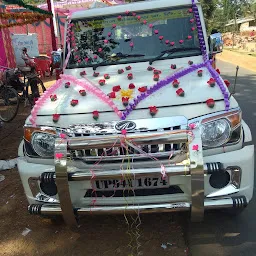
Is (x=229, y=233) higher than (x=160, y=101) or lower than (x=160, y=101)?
lower

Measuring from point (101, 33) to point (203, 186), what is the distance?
2.46m

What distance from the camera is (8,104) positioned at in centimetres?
759

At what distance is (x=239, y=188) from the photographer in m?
2.53

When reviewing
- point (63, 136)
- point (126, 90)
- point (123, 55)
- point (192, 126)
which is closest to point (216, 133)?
point (192, 126)

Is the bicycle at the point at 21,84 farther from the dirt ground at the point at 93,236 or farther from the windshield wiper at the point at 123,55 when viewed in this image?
the dirt ground at the point at 93,236

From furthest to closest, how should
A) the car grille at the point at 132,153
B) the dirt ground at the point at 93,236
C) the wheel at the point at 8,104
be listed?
the wheel at the point at 8,104
the dirt ground at the point at 93,236
the car grille at the point at 132,153

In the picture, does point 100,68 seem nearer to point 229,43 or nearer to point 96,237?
point 96,237

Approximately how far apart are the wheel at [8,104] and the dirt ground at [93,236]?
13.8ft

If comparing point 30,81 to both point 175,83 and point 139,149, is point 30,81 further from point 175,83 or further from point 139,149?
point 139,149

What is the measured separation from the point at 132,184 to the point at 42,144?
801 millimetres

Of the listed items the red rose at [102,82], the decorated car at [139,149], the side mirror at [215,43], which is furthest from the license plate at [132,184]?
the side mirror at [215,43]

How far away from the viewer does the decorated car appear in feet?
7.65

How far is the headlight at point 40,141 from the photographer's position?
264cm

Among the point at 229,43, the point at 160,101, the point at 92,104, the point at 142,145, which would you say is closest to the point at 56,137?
the point at 92,104
